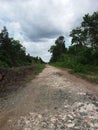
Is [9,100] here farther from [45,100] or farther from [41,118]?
[41,118]

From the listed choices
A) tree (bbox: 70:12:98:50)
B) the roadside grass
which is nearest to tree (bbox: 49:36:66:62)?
A: tree (bbox: 70:12:98:50)

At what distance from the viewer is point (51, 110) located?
1105 centimetres

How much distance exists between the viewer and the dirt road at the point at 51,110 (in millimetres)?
9320

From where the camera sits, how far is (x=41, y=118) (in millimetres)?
10078

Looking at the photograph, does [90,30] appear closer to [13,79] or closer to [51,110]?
[13,79]

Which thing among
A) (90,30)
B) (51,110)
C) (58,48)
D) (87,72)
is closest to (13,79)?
(87,72)

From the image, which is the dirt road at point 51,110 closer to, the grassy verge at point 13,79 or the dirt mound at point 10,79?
the grassy verge at point 13,79

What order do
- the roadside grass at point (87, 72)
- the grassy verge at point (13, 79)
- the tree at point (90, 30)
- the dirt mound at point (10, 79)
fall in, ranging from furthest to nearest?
1. the tree at point (90, 30)
2. the roadside grass at point (87, 72)
3. the dirt mound at point (10, 79)
4. the grassy verge at point (13, 79)

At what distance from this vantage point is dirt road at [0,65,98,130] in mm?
9320

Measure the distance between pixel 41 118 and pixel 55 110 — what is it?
1.08 metres

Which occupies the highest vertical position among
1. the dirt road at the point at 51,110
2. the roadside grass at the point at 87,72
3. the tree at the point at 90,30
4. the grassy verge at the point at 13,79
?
the tree at the point at 90,30

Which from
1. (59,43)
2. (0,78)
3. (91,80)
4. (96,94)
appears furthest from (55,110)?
(59,43)

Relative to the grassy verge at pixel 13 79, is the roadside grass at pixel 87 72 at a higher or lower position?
higher

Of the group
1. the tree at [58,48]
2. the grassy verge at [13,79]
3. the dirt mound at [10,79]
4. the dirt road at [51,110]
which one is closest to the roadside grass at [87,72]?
the grassy verge at [13,79]
